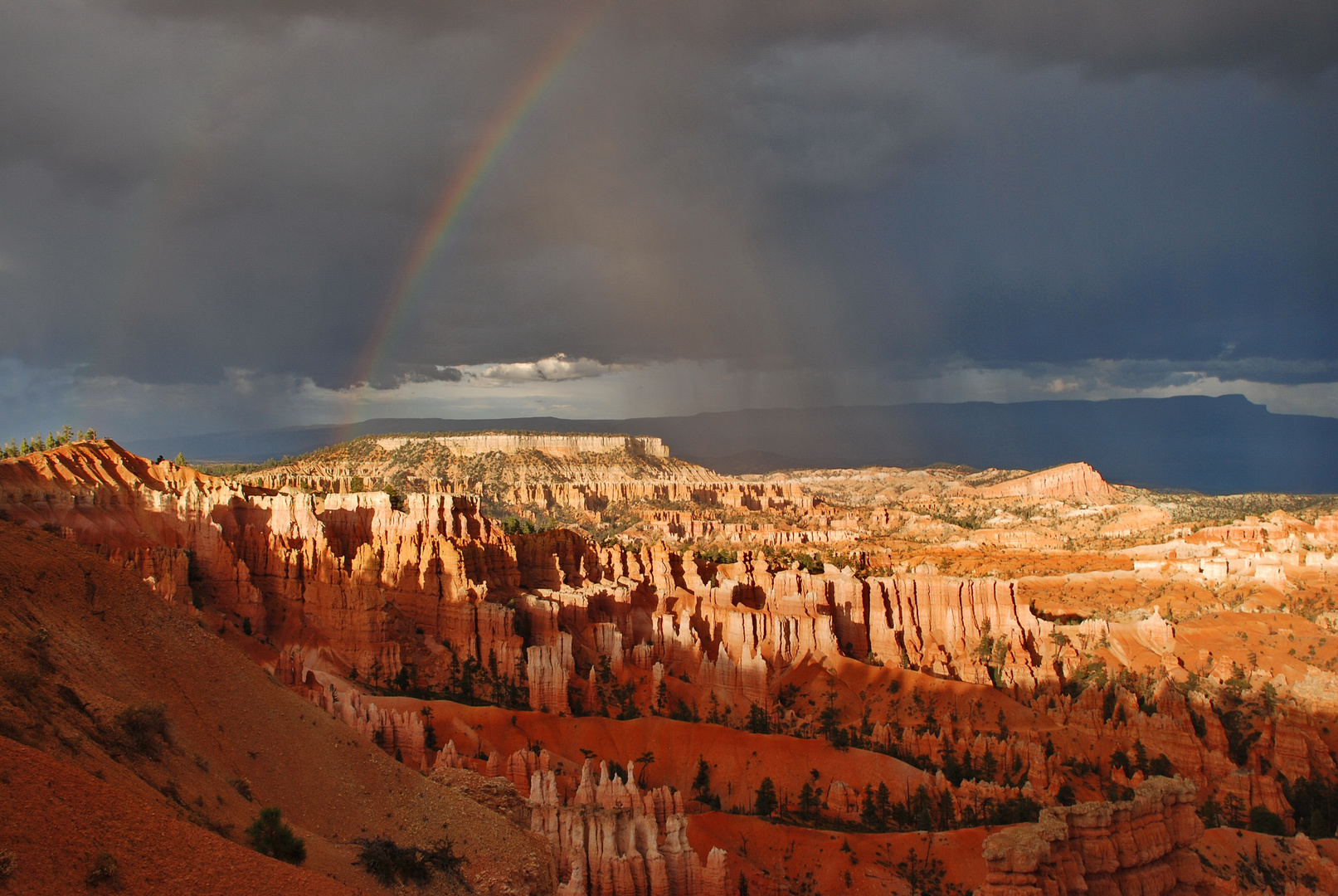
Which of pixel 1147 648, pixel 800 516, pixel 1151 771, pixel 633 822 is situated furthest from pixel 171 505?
pixel 800 516

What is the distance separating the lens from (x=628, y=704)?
59.2 m

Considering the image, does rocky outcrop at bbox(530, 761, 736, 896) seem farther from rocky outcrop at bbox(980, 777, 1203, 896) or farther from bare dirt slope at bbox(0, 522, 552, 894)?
rocky outcrop at bbox(980, 777, 1203, 896)

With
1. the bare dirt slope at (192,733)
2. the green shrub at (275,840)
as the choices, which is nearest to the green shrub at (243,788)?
the bare dirt slope at (192,733)

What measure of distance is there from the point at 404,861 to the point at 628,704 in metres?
41.0

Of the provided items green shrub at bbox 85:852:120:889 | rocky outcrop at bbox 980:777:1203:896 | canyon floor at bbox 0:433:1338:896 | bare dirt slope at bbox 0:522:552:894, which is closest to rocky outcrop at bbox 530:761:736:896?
canyon floor at bbox 0:433:1338:896

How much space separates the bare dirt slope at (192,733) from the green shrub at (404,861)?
0.34m

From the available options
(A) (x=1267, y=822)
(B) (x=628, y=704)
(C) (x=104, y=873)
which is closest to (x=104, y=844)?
(C) (x=104, y=873)

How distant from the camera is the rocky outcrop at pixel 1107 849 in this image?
26094 mm

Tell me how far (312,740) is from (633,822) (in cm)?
1392

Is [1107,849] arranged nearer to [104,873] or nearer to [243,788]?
[243,788]

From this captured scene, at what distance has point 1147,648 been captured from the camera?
2726 inches

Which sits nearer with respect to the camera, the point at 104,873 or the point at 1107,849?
the point at 104,873

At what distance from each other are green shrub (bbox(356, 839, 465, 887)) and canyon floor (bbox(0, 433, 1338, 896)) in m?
0.30

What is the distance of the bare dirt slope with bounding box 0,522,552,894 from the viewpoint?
1563 centimetres
